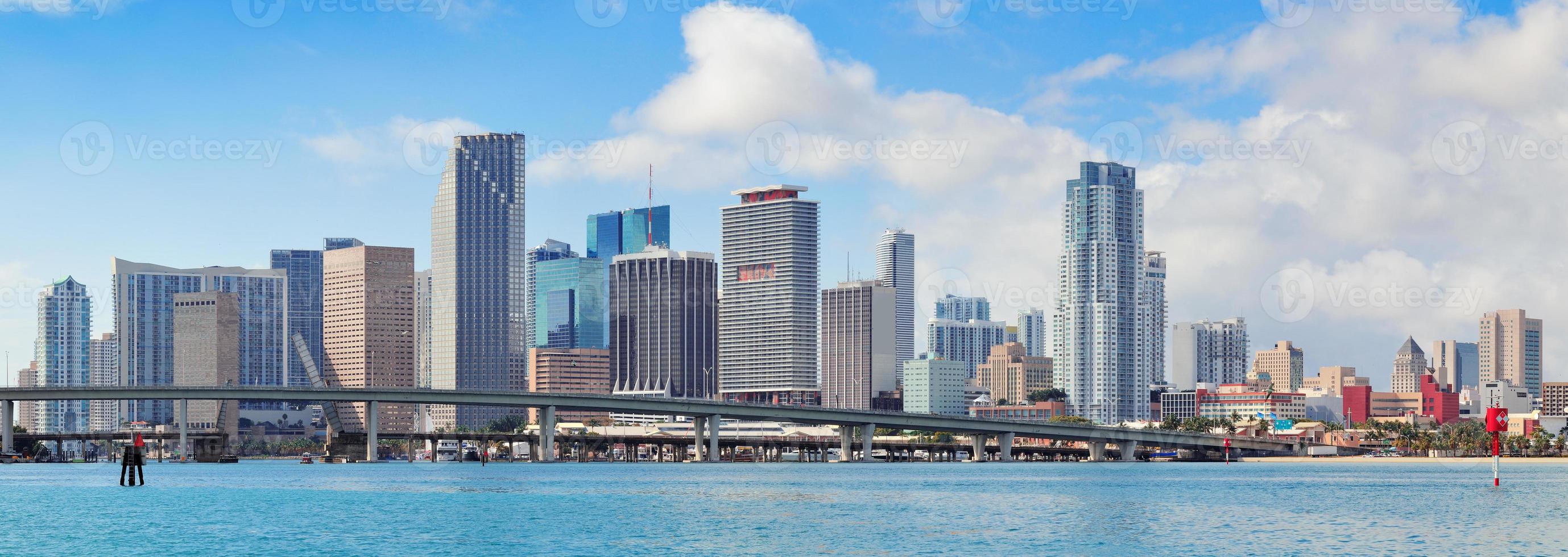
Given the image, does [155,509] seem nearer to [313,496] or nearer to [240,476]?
[313,496]

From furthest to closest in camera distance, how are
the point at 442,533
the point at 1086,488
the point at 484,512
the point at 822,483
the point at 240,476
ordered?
the point at 240,476 → the point at 822,483 → the point at 1086,488 → the point at 484,512 → the point at 442,533

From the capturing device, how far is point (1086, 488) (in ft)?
438

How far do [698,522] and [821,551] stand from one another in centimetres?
1804

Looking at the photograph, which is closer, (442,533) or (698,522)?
(442,533)

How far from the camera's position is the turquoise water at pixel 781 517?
7206 cm

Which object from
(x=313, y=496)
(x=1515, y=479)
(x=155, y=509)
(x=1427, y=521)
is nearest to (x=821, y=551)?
(x=1427, y=521)

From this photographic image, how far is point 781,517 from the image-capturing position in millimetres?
91312

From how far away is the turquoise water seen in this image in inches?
2837

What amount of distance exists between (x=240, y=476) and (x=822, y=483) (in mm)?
62270

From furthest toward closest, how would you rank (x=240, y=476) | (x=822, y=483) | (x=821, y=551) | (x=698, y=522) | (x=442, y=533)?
1. (x=240, y=476)
2. (x=822, y=483)
3. (x=698, y=522)
4. (x=442, y=533)
5. (x=821, y=551)

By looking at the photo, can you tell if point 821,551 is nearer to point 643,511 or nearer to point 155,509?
point 643,511

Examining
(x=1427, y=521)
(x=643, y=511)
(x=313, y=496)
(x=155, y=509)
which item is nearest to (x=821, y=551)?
(x=643, y=511)

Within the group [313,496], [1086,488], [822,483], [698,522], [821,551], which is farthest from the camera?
[822,483]

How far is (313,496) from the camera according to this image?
116m
